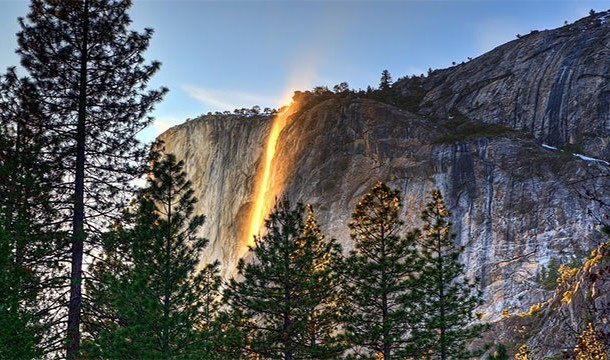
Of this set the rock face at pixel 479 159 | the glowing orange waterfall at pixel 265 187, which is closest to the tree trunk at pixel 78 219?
the rock face at pixel 479 159

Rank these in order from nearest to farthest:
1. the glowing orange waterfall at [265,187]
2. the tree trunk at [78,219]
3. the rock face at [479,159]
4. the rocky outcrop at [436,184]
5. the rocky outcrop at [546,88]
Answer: the tree trunk at [78,219] → the rocky outcrop at [436,184] → the rock face at [479,159] → the rocky outcrop at [546,88] → the glowing orange waterfall at [265,187]

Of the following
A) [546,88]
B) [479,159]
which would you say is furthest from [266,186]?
[546,88]

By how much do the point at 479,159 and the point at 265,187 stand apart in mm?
28758

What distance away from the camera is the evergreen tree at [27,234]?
12.1m

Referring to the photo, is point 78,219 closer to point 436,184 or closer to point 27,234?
point 27,234

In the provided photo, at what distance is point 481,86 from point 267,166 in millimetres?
29888

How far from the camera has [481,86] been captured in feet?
225

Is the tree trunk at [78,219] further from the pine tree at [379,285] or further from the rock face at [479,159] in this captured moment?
the rock face at [479,159]

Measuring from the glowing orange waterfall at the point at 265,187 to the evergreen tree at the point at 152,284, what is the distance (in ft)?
151

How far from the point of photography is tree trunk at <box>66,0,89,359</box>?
38.2 feet

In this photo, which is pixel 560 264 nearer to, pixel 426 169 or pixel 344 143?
pixel 426 169

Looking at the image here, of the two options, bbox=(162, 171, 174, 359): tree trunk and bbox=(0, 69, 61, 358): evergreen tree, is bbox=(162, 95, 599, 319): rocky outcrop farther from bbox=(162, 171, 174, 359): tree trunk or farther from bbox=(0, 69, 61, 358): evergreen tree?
bbox=(0, 69, 61, 358): evergreen tree

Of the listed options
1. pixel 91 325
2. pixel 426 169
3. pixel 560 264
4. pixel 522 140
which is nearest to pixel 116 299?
pixel 91 325

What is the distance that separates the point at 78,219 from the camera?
12414mm
